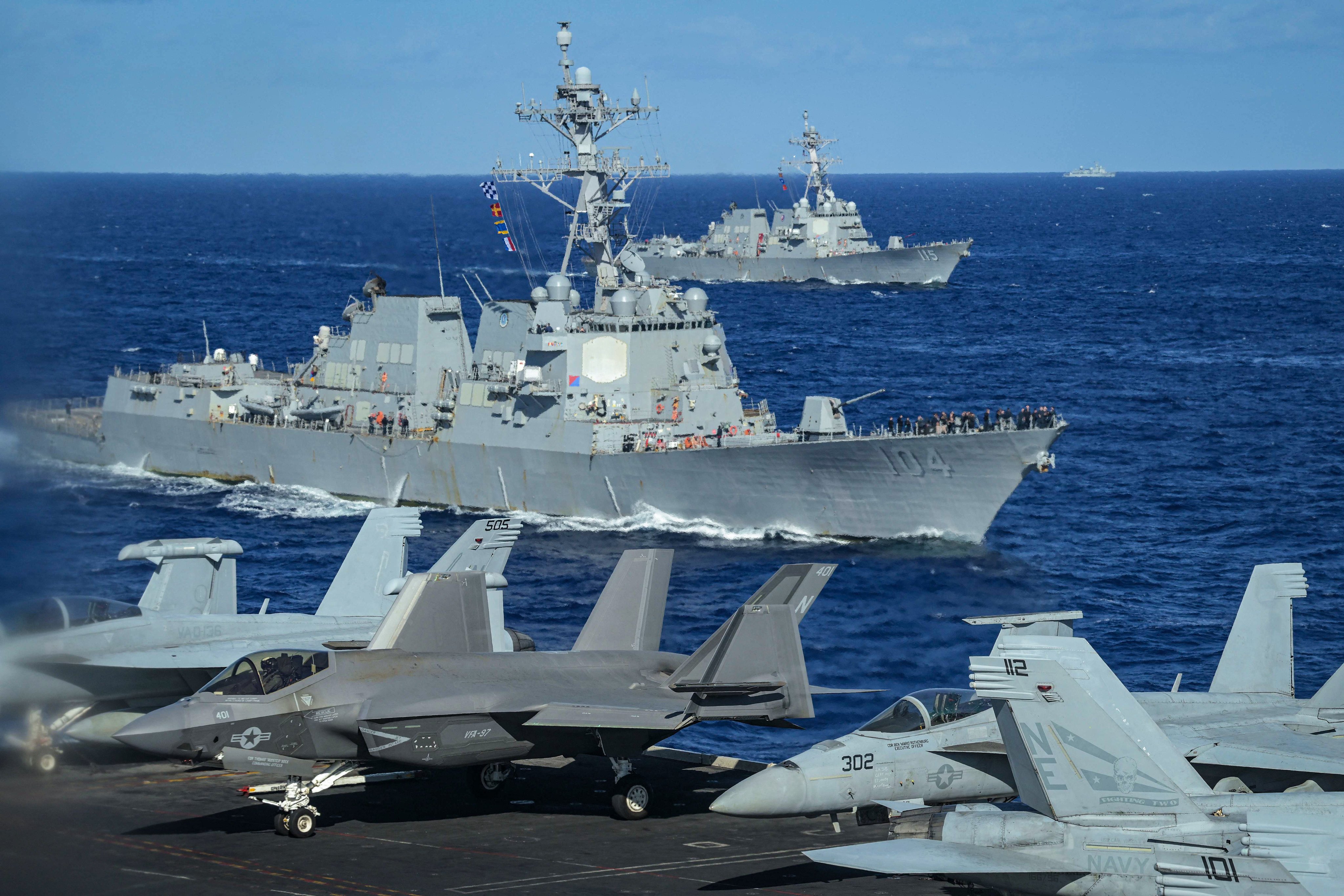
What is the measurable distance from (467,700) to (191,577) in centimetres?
876

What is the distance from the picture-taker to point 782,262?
130m

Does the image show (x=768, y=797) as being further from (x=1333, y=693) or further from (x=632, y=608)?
(x=1333, y=693)

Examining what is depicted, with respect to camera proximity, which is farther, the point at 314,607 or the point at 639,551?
the point at 314,607

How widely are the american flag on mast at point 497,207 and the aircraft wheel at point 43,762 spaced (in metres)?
37.4

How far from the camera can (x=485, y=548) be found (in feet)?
87.1

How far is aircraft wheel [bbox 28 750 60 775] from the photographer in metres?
17.2

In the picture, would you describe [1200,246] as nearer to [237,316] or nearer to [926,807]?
[237,316]

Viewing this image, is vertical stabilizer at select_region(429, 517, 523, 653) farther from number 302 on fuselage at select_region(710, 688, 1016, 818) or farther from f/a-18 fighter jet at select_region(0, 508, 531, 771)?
number 302 on fuselage at select_region(710, 688, 1016, 818)

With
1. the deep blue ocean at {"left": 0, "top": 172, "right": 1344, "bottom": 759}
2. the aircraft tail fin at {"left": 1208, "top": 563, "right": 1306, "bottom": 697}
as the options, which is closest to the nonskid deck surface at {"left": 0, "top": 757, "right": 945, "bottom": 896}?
the deep blue ocean at {"left": 0, "top": 172, "right": 1344, "bottom": 759}

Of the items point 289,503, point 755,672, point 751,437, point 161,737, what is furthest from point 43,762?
point 289,503

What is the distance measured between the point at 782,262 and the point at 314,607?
94893 mm

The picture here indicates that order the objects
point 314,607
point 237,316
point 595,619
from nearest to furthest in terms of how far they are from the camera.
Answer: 1. point 595,619
2. point 314,607
3. point 237,316

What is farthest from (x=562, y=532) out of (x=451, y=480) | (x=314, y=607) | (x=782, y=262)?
(x=782, y=262)

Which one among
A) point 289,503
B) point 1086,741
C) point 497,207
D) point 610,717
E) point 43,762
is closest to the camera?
point 1086,741
